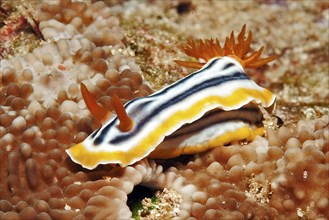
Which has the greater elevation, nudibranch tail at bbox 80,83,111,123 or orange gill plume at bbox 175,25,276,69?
nudibranch tail at bbox 80,83,111,123

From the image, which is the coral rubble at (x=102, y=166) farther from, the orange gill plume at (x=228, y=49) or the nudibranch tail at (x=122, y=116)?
the orange gill plume at (x=228, y=49)

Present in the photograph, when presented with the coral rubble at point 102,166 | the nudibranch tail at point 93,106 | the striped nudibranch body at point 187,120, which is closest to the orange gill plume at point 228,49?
the striped nudibranch body at point 187,120

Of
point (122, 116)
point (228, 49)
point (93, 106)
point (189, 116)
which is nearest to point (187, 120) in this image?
point (189, 116)

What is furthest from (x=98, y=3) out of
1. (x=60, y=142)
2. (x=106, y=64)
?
(x=60, y=142)

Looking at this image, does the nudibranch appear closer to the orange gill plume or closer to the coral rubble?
the orange gill plume

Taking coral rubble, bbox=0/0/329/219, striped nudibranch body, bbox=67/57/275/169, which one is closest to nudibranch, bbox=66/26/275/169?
striped nudibranch body, bbox=67/57/275/169

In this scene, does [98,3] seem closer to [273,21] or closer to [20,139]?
[20,139]
